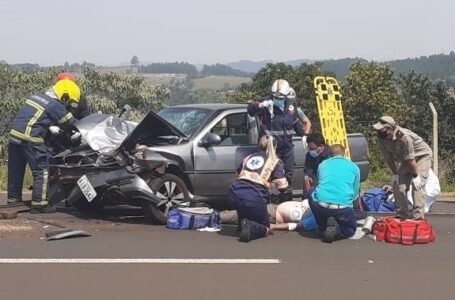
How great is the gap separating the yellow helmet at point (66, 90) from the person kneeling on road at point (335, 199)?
11.7 ft

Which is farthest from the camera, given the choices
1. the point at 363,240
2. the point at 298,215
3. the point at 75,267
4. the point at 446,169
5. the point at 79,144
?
the point at 446,169

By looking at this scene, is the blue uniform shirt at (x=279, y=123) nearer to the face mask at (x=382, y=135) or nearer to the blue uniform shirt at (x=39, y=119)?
the face mask at (x=382, y=135)

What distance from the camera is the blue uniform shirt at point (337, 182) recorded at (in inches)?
305

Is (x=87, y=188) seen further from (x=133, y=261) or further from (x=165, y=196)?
(x=133, y=261)

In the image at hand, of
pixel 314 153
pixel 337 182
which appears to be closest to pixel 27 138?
pixel 314 153

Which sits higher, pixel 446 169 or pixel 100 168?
pixel 100 168

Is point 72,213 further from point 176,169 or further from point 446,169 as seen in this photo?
point 446,169

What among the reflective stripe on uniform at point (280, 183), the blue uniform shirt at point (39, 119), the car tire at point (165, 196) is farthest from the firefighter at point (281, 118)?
the blue uniform shirt at point (39, 119)

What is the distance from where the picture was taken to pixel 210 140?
29.4 feet

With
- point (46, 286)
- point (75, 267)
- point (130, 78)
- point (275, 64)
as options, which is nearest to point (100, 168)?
point (75, 267)

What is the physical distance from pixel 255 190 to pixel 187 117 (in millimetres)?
2278

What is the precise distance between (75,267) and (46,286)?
0.64 meters

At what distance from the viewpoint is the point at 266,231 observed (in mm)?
7859

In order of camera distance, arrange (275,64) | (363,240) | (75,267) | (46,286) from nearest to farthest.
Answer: (46,286) < (75,267) < (363,240) < (275,64)
